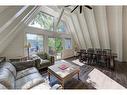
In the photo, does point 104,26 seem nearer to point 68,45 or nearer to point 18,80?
point 68,45

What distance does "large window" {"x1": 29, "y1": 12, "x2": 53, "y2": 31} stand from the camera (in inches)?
223

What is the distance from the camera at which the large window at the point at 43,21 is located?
5.66 meters

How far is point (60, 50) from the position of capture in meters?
Result: 7.52

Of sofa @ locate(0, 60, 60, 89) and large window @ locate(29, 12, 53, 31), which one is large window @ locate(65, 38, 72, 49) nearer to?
large window @ locate(29, 12, 53, 31)

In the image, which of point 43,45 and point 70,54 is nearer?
point 43,45

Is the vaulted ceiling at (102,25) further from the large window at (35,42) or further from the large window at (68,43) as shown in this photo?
the large window at (68,43)

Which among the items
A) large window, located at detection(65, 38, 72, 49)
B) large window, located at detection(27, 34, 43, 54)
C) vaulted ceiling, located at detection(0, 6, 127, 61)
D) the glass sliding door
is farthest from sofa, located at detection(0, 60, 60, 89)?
large window, located at detection(65, 38, 72, 49)

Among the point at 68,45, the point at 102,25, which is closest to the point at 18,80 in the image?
the point at 102,25

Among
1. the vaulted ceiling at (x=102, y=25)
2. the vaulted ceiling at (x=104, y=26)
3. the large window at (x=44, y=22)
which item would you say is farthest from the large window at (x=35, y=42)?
the vaulted ceiling at (x=104, y=26)

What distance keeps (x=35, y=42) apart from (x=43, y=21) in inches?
60.9

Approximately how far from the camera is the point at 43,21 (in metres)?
6.23
